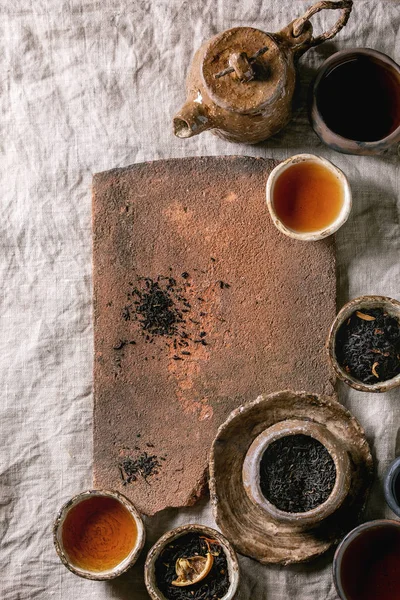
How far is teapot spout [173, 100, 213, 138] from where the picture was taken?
1793 mm

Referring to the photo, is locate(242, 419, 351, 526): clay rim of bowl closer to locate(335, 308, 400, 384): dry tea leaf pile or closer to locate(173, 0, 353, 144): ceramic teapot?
locate(335, 308, 400, 384): dry tea leaf pile

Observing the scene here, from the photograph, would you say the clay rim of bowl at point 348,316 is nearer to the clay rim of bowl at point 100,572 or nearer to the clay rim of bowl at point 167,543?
the clay rim of bowl at point 167,543

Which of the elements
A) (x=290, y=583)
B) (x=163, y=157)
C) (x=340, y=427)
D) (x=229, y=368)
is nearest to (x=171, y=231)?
(x=163, y=157)

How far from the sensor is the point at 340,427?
1.93 metres

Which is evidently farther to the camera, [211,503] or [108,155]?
[108,155]

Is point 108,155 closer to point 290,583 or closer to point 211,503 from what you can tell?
point 211,503

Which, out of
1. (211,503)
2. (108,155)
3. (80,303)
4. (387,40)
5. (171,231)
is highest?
(387,40)

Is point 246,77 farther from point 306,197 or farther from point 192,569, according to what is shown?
point 192,569

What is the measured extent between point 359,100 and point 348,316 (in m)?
0.58

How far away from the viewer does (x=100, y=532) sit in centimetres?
194

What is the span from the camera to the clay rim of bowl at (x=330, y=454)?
5.85 feet

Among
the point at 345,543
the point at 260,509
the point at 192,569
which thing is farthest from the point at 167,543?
the point at 345,543

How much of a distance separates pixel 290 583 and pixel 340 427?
46cm

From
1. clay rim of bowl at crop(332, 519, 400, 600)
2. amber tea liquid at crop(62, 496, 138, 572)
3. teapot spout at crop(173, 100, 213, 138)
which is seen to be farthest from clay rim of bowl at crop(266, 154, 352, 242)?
amber tea liquid at crop(62, 496, 138, 572)
